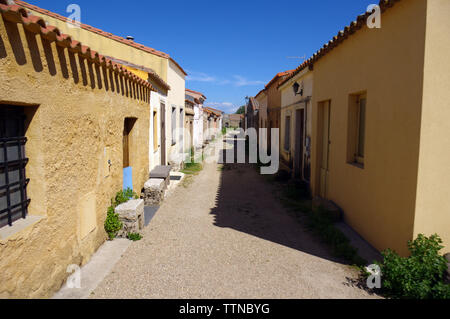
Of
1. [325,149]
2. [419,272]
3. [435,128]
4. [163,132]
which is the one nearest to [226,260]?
[419,272]

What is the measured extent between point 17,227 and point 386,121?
14.0ft

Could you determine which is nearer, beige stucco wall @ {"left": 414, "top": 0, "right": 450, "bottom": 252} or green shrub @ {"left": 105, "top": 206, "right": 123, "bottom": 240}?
beige stucco wall @ {"left": 414, "top": 0, "right": 450, "bottom": 252}

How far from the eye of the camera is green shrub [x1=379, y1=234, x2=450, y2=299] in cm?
338

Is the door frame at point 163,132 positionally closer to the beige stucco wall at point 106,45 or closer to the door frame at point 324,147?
the beige stucco wall at point 106,45

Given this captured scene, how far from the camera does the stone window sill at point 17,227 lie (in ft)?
9.26

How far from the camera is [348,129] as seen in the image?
587 centimetres

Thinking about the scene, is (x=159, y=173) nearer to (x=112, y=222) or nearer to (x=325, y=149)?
(x=112, y=222)

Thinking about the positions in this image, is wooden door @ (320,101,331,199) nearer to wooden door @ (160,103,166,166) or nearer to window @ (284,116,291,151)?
window @ (284,116,291,151)

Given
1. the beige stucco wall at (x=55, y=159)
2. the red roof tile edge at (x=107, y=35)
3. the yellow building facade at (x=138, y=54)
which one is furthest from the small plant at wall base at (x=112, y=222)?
the red roof tile edge at (x=107, y=35)

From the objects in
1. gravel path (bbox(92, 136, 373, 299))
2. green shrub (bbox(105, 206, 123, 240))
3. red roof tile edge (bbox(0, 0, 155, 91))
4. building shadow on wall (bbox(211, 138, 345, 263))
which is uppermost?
red roof tile edge (bbox(0, 0, 155, 91))

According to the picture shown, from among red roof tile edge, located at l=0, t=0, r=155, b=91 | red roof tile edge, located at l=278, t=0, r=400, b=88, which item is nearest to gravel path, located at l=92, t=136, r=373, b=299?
red roof tile edge, located at l=0, t=0, r=155, b=91

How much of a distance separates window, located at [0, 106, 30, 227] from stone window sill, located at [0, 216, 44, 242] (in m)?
0.06

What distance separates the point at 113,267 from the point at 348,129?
167 inches

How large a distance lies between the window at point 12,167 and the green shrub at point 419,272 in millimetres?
3764
